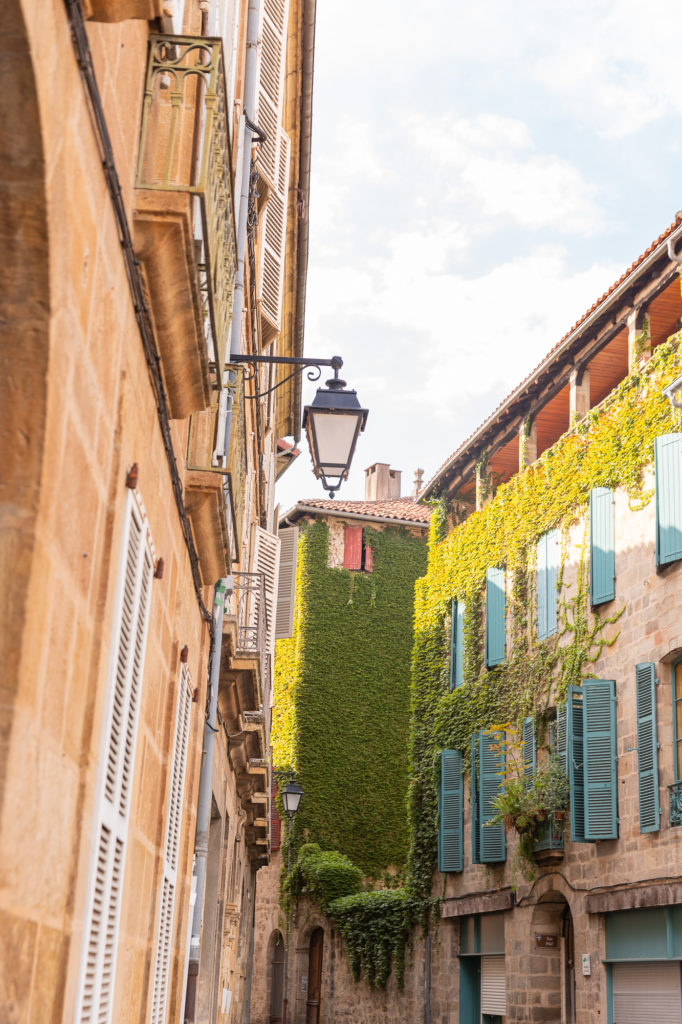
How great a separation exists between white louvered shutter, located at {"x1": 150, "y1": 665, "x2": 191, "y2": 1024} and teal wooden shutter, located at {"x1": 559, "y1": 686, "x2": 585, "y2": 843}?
34.9ft

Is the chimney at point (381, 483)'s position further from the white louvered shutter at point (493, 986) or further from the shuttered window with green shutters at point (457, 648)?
the white louvered shutter at point (493, 986)

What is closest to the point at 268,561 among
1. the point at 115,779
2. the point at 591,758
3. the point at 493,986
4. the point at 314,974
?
the point at 591,758

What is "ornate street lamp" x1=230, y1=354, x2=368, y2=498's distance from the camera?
28.0ft

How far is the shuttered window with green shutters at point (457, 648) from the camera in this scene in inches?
908

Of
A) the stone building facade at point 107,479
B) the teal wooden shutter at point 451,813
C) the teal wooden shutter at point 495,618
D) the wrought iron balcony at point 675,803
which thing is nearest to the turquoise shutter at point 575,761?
the wrought iron balcony at point 675,803

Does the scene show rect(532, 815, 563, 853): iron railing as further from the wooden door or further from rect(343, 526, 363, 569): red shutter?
rect(343, 526, 363, 569): red shutter

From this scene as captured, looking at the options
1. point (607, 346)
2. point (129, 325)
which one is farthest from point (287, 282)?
point (129, 325)

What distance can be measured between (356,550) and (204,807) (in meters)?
24.8

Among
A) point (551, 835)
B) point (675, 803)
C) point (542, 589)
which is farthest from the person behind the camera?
point (542, 589)

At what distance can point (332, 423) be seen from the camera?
28.2 ft

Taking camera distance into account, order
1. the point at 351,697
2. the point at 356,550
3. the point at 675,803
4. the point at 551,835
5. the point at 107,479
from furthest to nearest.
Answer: the point at 356,550 → the point at 351,697 → the point at 551,835 → the point at 675,803 → the point at 107,479

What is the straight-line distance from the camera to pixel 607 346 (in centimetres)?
1925

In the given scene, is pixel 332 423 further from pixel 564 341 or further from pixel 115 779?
pixel 564 341

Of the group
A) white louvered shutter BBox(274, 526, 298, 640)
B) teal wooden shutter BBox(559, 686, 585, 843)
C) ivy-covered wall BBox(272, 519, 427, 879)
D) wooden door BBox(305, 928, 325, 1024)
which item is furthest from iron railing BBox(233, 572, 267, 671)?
wooden door BBox(305, 928, 325, 1024)
